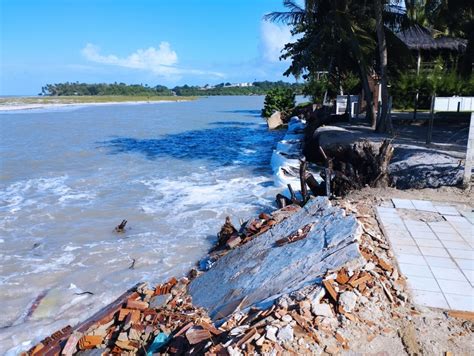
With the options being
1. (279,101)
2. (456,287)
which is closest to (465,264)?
(456,287)

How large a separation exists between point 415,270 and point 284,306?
1838mm

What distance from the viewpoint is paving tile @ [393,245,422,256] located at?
16.3ft

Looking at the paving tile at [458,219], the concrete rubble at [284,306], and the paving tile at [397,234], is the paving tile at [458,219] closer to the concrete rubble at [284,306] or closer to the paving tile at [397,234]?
the paving tile at [397,234]

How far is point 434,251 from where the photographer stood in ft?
16.6

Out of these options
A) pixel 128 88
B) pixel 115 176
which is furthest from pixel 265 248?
pixel 128 88

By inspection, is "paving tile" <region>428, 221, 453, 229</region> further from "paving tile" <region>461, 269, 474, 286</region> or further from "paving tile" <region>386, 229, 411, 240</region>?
"paving tile" <region>461, 269, 474, 286</region>

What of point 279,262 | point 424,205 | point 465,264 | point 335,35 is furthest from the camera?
point 335,35

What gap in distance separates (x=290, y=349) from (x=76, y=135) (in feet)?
99.9

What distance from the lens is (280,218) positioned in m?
7.07

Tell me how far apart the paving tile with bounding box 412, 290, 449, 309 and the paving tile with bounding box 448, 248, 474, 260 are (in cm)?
116

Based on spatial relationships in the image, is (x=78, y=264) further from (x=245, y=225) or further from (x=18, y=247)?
(x=245, y=225)

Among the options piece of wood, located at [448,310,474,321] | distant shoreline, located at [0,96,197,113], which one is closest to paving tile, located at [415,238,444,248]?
piece of wood, located at [448,310,474,321]

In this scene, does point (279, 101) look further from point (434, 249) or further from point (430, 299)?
point (430, 299)

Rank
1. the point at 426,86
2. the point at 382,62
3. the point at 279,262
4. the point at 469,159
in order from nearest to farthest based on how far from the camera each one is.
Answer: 1. the point at 279,262
2. the point at 469,159
3. the point at 382,62
4. the point at 426,86
